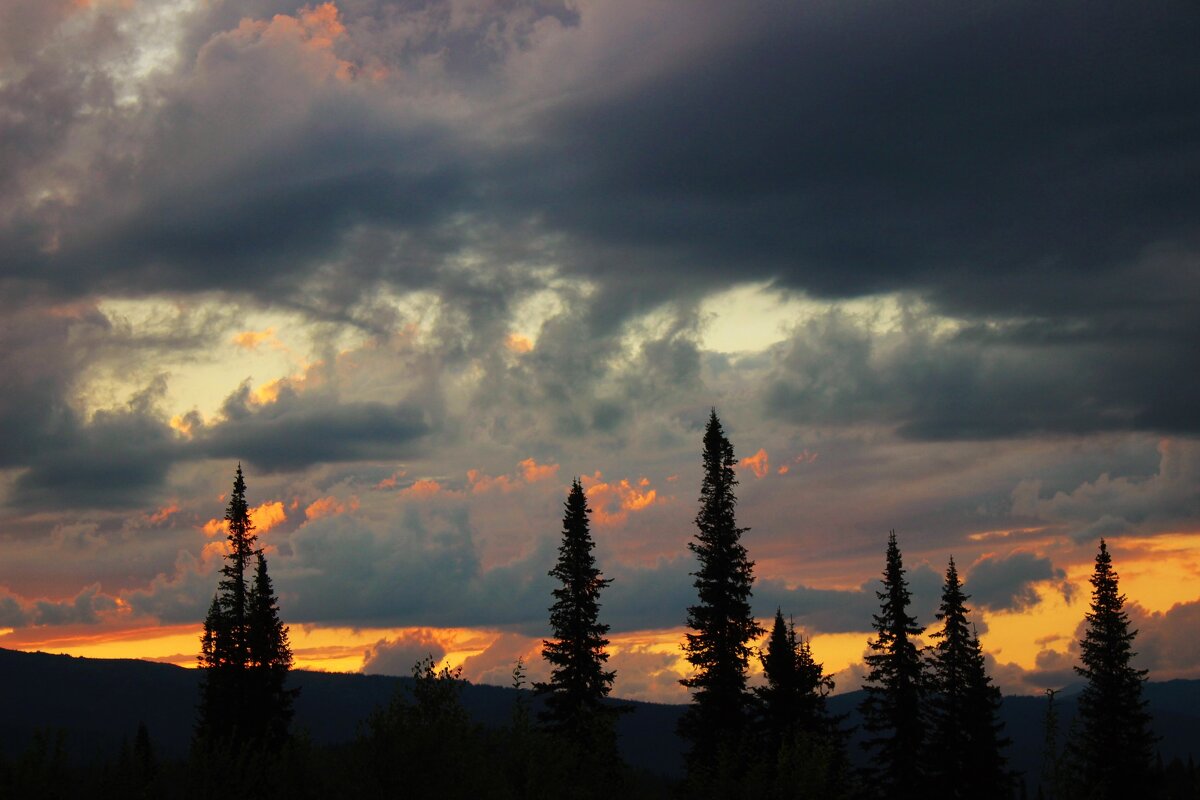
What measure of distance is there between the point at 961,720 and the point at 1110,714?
20.0 m

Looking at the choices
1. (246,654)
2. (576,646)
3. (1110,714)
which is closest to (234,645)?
(246,654)

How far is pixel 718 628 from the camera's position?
70.6 m

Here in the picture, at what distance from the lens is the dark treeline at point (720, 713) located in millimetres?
43219

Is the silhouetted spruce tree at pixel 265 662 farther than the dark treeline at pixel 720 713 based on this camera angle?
Yes

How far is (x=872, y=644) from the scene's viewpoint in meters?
72.6

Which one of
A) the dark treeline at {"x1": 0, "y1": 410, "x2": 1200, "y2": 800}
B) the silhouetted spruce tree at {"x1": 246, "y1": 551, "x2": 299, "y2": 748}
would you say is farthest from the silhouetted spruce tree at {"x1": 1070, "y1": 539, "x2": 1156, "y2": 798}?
the silhouetted spruce tree at {"x1": 246, "y1": 551, "x2": 299, "y2": 748}

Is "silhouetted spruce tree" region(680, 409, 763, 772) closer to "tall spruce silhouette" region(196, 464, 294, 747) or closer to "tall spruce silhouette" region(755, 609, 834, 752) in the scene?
"tall spruce silhouette" region(755, 609, 834, 752)

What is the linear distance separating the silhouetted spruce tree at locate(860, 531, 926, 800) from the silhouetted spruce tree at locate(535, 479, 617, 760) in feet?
51.2

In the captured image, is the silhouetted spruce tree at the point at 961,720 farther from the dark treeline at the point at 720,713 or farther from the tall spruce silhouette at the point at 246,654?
the tall spruce silhouette at the point at 246,654

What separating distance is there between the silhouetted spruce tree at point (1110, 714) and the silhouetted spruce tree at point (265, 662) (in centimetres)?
5145

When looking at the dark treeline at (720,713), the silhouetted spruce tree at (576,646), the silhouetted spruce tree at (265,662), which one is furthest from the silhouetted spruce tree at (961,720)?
the silhouetted spruce tree at (265,662)

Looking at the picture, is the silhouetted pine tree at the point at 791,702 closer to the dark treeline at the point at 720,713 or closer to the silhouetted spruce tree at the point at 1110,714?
the dark treeline at the point at 720,713

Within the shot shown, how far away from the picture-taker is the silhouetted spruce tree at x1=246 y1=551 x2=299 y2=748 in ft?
258

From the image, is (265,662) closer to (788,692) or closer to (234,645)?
(234,645)
